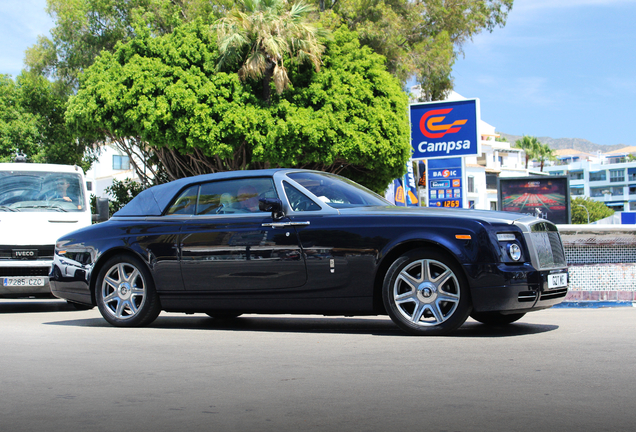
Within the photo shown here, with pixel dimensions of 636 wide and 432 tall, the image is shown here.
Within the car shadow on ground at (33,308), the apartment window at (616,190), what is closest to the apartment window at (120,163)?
the car shadow on ground at (33,308)

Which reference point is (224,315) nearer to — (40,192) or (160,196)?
(160,196)

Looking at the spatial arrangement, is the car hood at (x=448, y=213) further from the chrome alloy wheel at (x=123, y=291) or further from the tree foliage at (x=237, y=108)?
the tree foliage at (x=237, y=108)

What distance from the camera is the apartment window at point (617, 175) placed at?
520 ft

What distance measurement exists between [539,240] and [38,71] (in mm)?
29565

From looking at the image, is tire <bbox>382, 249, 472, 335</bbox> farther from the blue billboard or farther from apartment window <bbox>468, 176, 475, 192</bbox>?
apartment window <bbox>468, 176, 475, 192</bbox>

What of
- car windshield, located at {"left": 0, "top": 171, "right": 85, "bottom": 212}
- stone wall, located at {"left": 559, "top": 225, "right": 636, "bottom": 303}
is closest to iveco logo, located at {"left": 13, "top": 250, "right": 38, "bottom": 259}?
car windshield, located at {"left": 0, "top": 171, "right": 85, "bottom": 212}

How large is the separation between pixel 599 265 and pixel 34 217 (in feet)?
27.9

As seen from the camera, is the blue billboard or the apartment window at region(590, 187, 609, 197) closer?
the blue billboard

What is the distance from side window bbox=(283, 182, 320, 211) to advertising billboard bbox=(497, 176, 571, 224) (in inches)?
620

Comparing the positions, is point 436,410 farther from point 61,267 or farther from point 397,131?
point 397,131

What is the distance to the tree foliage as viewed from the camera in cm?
2314

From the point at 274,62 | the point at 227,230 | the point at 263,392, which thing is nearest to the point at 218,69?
the point at 274,62

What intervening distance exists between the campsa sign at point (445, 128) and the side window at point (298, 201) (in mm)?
13330

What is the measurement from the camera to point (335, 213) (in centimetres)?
717
